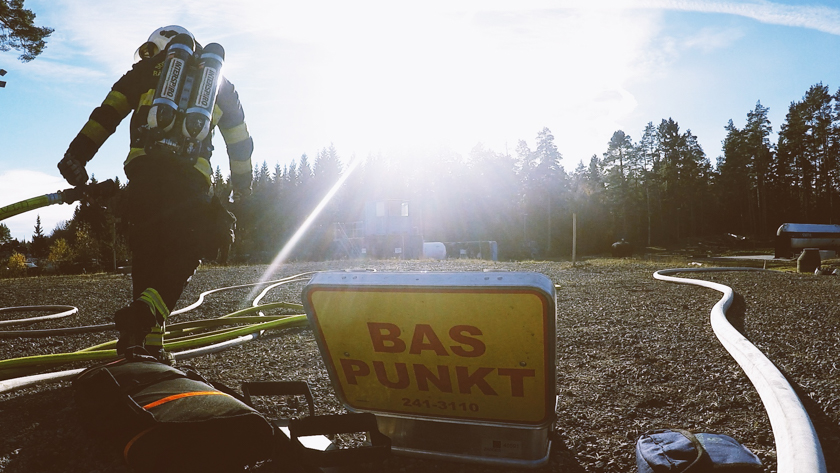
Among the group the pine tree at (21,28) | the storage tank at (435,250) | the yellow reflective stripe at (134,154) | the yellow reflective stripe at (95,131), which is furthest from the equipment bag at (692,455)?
the storage tank at (435,250)

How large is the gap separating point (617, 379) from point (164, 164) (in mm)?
2971

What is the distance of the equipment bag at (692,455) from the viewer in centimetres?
141

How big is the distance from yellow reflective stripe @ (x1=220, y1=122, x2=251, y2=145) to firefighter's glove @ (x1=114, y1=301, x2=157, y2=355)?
142 centimetres

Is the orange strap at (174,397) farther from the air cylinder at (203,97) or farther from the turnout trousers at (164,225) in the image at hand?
the air cylinder at (203,97)

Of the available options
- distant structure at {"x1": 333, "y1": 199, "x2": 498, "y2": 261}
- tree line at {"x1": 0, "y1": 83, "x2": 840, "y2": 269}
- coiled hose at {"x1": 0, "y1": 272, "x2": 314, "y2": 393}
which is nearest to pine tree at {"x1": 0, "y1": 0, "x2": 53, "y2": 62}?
coiled hose at {"x1": 0, "y1": 272, "x2": 314, "y2": 393}

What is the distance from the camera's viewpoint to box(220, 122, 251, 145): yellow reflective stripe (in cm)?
332

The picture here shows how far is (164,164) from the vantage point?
2.70m

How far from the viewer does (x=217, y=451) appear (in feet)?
4.12

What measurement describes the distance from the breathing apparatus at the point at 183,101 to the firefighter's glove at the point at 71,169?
51 centimetres

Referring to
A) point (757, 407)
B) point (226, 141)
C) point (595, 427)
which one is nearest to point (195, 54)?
point (226, 141)

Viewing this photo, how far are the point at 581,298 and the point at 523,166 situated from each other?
189 ft

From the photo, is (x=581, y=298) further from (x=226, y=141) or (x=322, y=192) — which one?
(x=322, y=192)

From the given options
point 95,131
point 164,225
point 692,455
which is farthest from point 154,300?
point 692,455

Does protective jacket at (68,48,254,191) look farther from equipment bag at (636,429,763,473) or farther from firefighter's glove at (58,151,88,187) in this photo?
equipment bag at (636,429,763,473)
